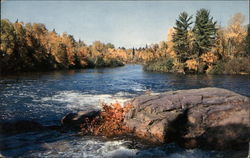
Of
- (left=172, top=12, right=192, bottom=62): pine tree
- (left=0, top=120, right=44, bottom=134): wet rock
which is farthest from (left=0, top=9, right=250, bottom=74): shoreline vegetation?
(left=0, top=120, right=44, bottom=134): wet rock

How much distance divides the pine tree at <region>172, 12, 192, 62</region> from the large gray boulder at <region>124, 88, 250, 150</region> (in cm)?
4572

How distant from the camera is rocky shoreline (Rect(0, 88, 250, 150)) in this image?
360 inches

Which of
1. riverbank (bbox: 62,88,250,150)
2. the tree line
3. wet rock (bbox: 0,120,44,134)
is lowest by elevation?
wet rock (bbox: 0,120,44,134)

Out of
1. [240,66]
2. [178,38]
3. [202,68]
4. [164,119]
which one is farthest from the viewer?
[178,38]

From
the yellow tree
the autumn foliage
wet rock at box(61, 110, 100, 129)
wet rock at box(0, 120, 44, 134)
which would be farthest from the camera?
the yellow tree

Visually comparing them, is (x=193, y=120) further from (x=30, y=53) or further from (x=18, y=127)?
(x=30, y=53)

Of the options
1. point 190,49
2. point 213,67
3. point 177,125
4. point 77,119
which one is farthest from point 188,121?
point 190,49

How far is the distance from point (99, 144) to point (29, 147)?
8.97ft

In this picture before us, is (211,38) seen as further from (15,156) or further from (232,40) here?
(15,156)

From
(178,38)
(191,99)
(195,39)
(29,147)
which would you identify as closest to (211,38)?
(195,39)

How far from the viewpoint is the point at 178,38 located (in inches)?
2232

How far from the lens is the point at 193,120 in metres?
9.84

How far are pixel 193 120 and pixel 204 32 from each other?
47336 mm

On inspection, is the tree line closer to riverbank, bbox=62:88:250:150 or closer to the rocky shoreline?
riverbank, bbox=62:88:250:150
